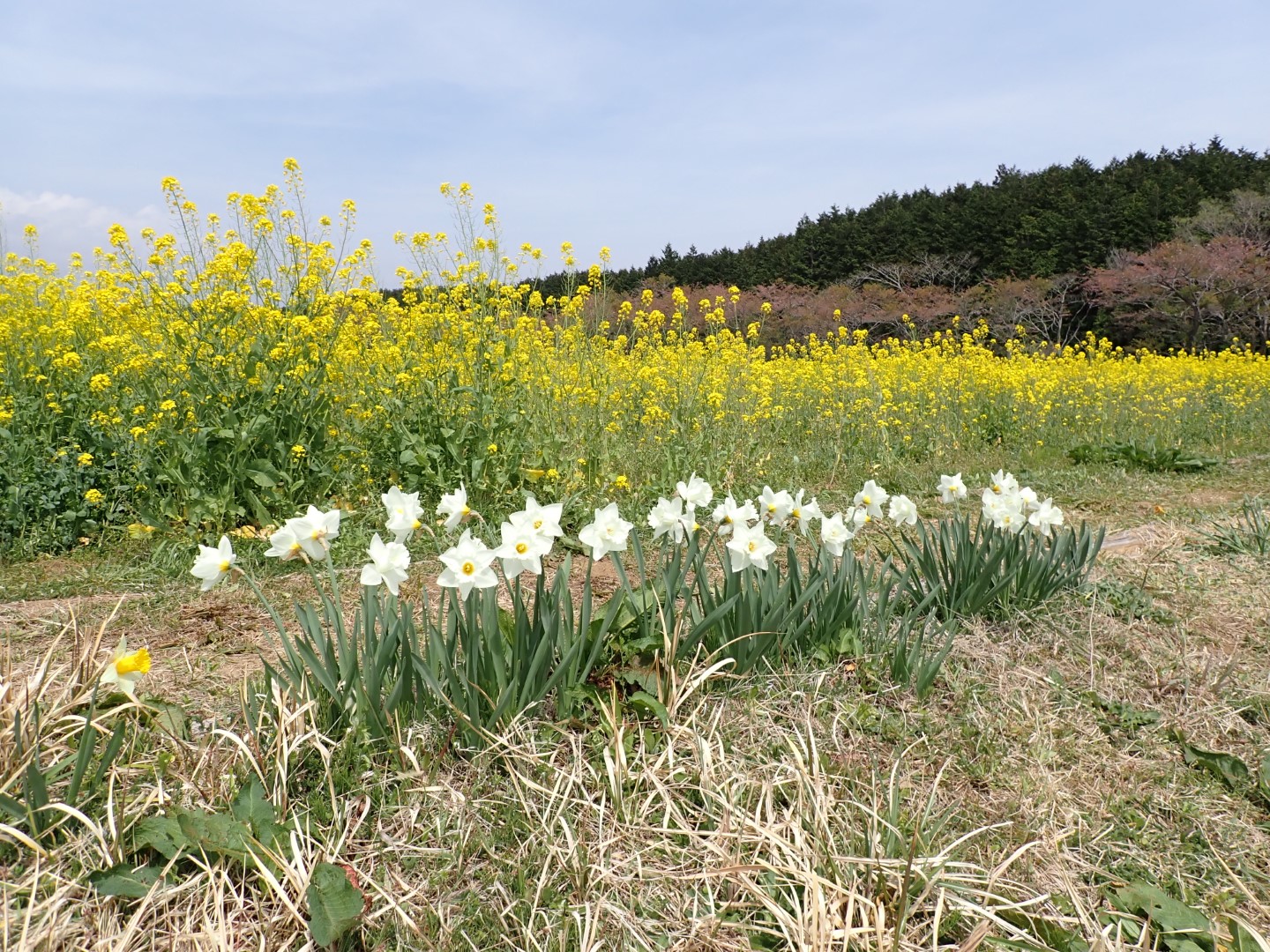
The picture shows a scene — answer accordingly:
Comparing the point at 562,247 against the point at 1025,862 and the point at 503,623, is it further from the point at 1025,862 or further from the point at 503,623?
the point at 1025,862

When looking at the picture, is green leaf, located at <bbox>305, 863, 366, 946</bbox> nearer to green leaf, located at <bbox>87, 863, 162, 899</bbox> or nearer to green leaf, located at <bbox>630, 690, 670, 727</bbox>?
green leaf, located at <bbox>87, 863, 162, 899</bbox>

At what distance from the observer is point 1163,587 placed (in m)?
3.29

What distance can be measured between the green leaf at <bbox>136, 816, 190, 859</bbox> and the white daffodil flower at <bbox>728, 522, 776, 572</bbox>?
1.40m

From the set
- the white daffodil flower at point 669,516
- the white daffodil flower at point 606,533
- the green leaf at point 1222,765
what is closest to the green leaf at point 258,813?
the white daffodil flower at point 606,533

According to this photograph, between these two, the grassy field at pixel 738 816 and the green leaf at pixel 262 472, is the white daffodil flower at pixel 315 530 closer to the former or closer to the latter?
the grassy field at pixel 738 816

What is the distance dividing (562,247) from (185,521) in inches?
122

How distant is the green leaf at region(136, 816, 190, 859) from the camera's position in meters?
1.58

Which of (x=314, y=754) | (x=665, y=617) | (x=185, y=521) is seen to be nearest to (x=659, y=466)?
(x=185, y=521)

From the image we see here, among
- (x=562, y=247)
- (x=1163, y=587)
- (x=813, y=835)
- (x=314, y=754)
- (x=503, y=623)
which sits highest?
(x=562, y=247)

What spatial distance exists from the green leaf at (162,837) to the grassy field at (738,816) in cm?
4

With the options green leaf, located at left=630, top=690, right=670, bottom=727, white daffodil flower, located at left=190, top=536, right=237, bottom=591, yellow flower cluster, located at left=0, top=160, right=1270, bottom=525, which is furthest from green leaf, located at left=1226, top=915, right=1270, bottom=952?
yellow flower cluster, located at left=0, top=160, right=1270, bottom=525

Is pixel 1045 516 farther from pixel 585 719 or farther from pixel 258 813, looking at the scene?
pixel 258 813

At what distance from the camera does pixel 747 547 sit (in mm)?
2270

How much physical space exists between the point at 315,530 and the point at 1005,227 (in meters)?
22.1
